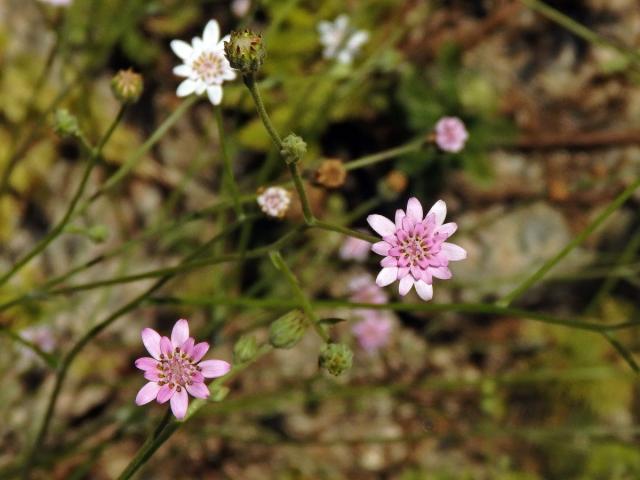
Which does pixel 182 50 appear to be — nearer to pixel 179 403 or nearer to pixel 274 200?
pixel 274 200

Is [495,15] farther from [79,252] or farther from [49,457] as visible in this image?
[49,457]

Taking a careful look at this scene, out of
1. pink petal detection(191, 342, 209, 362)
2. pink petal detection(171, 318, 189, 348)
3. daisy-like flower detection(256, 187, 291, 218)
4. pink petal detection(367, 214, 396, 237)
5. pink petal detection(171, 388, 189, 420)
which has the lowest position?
pink petal detection(171, 388, 189, 420)

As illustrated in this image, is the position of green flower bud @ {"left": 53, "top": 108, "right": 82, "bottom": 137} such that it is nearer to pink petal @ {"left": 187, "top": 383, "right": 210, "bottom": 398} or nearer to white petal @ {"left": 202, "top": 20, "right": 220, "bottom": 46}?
white petal @ {"left": 202, "top": 20, "right": 220, "bottom": 46}

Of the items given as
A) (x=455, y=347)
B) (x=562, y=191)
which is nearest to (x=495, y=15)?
(x=562, y=191)

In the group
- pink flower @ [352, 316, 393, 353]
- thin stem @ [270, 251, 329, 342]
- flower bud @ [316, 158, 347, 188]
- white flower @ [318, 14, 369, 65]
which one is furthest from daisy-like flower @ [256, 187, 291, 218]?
pink flower @ [352, 316, 393, 353]

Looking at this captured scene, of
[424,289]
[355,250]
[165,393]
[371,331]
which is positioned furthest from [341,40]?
[165,393]

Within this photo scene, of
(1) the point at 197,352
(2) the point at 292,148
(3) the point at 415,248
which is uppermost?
(2) the point at 292,148

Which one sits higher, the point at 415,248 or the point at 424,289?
the point at 415,248

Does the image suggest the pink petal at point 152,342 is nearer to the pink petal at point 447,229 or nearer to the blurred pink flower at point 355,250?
the pink petal at point 447,229
